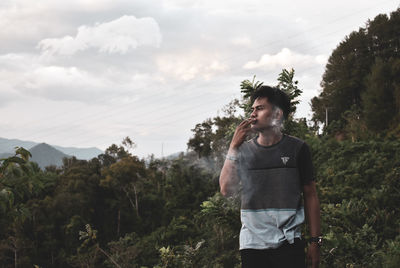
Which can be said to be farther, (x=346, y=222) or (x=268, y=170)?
(x=346, y=222)

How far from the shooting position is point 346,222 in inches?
362

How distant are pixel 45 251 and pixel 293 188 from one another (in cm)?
2225

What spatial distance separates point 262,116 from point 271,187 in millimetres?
413

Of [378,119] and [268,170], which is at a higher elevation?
[378,119]

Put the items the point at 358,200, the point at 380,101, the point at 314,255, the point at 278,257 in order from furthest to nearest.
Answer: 1. the point at 380,101
2. the point at 358,200
3. the point at 314,255
4. the point at 278,257

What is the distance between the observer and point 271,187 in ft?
7.34

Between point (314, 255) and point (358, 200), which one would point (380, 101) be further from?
point (314, 255)

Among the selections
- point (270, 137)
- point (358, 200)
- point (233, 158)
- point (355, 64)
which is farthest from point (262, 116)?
point (355, 64)

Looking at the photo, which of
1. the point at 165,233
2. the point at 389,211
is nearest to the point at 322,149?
the point at 389,211

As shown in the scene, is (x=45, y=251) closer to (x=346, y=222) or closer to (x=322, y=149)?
(x=322, y=149)

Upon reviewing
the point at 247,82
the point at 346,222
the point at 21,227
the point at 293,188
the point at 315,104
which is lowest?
the point at 21,227

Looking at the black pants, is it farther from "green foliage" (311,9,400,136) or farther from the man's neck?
"green foliage" (311,9,400,136)

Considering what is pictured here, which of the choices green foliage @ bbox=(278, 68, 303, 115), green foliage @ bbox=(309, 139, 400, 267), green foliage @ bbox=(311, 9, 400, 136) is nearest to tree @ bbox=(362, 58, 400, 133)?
green foliage @ bbox=(311, 9, 400, 136)

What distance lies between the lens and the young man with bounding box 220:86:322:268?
2180mm
